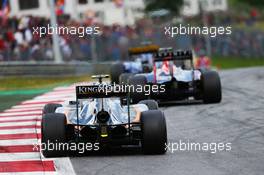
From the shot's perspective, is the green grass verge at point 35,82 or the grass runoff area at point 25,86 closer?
the grass runoff area at point 25,86

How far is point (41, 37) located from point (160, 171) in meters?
22.1

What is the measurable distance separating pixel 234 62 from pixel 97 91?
36080 millimetres

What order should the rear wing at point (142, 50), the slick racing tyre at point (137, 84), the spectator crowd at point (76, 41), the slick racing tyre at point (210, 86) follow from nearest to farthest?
the slick racing tyre at point (137, 84) → the slick racing tyre at point (210, 86) → the rear wing at point (142, 50) → the spectator crowd at point (76, 41)

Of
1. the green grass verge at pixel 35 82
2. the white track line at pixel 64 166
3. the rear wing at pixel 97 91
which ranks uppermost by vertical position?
the rear wing at pixel 97 91

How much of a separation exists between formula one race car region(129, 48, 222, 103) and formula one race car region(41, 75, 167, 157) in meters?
6.73

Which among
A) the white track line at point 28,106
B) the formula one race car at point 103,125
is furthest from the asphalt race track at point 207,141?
the white track line at point 28,106

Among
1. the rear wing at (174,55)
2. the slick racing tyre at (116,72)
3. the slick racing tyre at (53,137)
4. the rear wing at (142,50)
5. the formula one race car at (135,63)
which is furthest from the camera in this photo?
the rear wing at (142,50)

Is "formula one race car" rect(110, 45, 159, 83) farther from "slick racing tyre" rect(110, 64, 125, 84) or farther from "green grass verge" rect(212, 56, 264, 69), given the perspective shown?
"green grass verge" rect(212, 56, 264, 69)

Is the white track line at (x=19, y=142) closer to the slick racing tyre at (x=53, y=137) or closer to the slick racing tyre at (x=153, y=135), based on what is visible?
the slick racing tyre at (x=53, y=137)

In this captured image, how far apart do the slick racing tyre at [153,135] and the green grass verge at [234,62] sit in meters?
33.0

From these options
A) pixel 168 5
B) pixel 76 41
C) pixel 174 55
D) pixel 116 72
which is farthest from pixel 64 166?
pixel 168 5

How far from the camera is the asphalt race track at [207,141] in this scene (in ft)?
34.0

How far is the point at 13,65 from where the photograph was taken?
29.3 metres

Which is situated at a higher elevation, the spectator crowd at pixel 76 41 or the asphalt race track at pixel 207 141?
the spectator crowd at pixel 76 41
